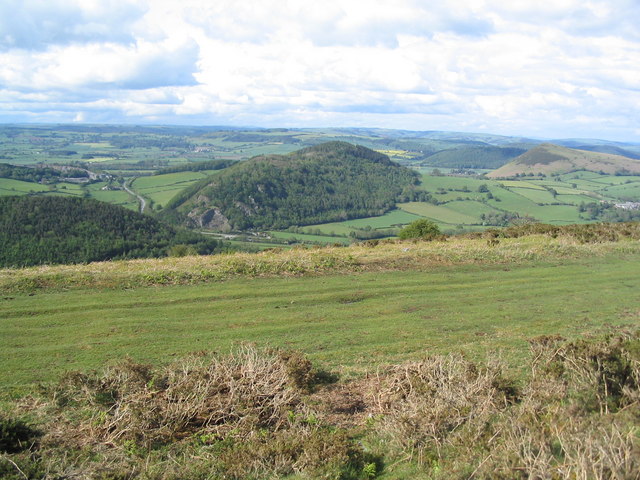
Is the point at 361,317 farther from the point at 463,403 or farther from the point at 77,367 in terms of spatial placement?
the point at 77,367

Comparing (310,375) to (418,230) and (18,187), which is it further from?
(18,187)

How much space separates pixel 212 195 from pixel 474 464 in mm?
108935

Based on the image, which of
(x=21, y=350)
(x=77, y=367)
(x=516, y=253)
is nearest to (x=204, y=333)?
(x=77, y=367)

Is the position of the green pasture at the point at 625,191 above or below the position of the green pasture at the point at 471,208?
above

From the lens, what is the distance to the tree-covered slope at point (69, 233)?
Answer: 42750 millimetres

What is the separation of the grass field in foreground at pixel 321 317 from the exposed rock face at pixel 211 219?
85.8m

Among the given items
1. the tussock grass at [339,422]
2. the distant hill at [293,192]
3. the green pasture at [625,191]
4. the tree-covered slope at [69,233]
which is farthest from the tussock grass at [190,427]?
the green pasture at [625,191]

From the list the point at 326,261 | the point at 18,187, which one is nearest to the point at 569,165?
the point at 18,187

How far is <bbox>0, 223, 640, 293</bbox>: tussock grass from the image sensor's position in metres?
16.8

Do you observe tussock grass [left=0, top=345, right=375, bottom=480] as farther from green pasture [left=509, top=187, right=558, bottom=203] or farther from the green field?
green pasture [left=509, top=187, right=558, bottom=203]

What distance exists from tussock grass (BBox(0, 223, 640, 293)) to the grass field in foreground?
0.70m

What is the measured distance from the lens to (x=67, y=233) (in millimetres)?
46844

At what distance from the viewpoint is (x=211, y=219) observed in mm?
105312

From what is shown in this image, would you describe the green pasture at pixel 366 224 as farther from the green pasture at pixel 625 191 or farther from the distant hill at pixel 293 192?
the green pasture at pixel 625 191
